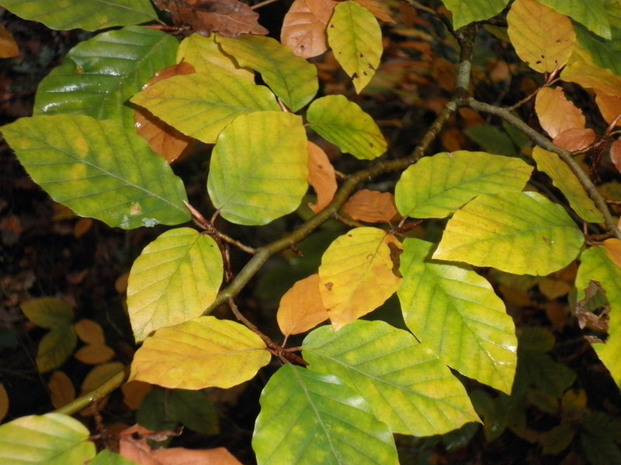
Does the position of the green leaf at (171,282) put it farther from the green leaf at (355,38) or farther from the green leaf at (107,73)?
the green leaf at (355,38)

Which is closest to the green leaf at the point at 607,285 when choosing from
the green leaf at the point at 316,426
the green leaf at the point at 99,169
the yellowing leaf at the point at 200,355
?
the green leaf at the point at 316,426

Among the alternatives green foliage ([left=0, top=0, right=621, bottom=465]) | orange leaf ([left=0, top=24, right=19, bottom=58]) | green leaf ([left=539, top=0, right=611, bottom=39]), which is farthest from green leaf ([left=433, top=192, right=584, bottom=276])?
orange leaf ([left=0, top=24, right=19, bottom=58])

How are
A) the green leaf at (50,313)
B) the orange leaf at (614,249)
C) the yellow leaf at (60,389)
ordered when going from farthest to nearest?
the green leaf at (50,313), the yellow leaf at (60,389), the orange leaf at (614,249)

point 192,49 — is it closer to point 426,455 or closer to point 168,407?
point 168,407

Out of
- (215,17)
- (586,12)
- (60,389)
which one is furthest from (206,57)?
(60,389)

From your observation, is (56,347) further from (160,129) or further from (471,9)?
(471,9)
